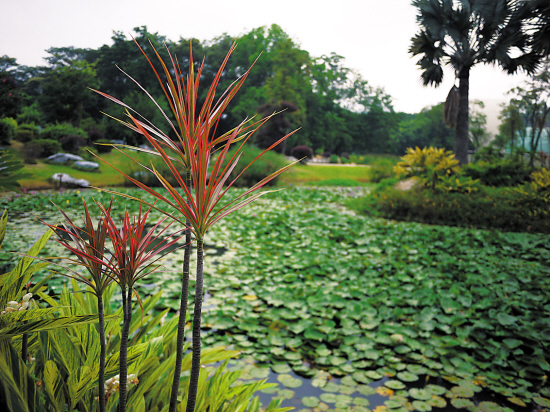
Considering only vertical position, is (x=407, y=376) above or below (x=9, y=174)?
below

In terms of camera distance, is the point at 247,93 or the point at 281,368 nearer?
the point at 281,368

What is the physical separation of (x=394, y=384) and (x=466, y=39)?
10.7m

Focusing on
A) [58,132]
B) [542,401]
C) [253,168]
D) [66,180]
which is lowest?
[542,401]

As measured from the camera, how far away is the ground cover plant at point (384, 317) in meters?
1.70

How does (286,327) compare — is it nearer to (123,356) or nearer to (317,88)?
(123,356)

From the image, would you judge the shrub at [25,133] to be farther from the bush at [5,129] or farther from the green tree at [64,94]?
the green tree at [64,94]

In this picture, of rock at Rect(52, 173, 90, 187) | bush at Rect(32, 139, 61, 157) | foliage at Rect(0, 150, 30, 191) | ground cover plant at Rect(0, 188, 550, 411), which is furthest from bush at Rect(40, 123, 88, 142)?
foliage at Rect(0, 150, 30, 191)

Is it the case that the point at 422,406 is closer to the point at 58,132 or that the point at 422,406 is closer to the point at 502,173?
the point at 502,173

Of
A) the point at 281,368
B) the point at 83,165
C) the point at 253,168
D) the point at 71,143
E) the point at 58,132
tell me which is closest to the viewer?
the point at 281,368

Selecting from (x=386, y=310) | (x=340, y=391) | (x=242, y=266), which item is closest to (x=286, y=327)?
(x=340, y=391)

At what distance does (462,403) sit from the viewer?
158 cm

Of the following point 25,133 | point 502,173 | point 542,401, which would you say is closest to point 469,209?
point 502,173

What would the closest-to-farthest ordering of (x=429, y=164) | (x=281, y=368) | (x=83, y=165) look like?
A: (x=281, y=368) < (x=429, y=164) < (x=83, y=165)

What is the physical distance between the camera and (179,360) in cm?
72
